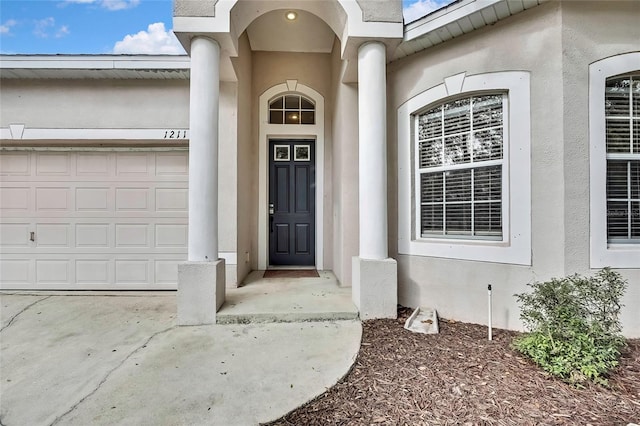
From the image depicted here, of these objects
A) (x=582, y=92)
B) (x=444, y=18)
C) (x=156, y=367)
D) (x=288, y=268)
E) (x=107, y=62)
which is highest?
(x=107, y=62)

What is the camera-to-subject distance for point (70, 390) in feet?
7.35

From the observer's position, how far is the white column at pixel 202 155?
11.4 feet

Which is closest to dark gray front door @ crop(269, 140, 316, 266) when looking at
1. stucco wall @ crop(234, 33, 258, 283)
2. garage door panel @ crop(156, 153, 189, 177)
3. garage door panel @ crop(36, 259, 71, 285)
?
stucco wall @ crop(234, 33, 258, 283)

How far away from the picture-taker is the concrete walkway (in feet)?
6.57

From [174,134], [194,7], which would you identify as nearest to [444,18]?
[194,7]

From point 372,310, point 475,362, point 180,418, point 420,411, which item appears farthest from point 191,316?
point 475,362

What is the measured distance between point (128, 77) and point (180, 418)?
15.7 feet

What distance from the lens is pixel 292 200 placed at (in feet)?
19.3

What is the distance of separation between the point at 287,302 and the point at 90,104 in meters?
4.28

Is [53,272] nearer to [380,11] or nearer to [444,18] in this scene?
[380,11]

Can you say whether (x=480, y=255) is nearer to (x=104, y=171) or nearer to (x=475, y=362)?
(x=475, y=362)

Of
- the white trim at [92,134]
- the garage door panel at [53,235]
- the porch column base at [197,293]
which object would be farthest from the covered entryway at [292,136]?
the garage door panel at [53,235]

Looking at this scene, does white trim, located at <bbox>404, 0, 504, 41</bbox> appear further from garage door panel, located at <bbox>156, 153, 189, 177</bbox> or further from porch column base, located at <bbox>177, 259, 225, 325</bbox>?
garage door panel, located at <bbox>156, 153, 189, 177</bbox>

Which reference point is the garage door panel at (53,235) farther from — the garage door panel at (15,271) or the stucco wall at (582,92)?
the stucco wall at (582,92)
